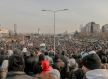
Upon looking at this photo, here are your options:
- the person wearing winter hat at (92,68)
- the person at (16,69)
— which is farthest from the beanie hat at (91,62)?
the person at (16,69)

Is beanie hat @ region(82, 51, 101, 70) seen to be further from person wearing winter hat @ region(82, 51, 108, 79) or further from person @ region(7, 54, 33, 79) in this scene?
person @ region(7, 54, 33, 79)

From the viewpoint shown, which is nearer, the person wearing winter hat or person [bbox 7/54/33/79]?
the person wearing winter hat

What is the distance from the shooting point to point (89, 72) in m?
5.18

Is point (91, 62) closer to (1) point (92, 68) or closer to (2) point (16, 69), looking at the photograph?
(1) point (92, 68)

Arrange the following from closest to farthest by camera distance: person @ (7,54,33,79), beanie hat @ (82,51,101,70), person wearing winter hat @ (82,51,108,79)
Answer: person wearing winter hat @ (82,51,108,79) → beanie hat @ (82,51,101,70) → person @ (7,54,33,79)

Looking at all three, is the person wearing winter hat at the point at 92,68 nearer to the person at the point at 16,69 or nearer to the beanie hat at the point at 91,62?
the beanie hat at the point at 91,62

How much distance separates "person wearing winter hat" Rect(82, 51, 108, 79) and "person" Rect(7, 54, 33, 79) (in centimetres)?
79

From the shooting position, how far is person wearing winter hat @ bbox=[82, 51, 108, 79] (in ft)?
16.6

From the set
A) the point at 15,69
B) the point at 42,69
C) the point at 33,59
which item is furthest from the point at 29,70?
the point at 15,69

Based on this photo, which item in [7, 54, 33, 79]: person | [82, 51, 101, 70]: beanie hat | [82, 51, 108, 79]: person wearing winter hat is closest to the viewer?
[82, 51, 108, 79]: person wearing winter hat

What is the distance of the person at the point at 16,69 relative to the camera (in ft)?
18.2

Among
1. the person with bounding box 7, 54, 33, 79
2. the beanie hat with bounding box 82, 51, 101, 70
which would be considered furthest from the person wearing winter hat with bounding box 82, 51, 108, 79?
the person with bounding box 7, 54, 33, 79

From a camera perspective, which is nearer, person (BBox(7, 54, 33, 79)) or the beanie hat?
the beanie hat

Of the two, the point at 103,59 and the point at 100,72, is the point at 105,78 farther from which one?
the point at 103,59
